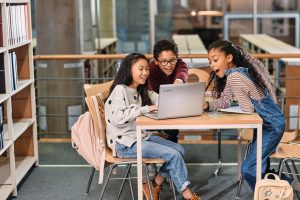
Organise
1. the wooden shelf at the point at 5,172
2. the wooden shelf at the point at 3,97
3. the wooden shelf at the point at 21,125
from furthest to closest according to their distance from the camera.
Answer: the wooden shelf at the point at 21,125, the wooden shelf at the point at 5,172, the wooden shelf at the point at 3,97

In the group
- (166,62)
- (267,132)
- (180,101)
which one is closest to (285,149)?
(267,132)

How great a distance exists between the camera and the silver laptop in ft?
11.4

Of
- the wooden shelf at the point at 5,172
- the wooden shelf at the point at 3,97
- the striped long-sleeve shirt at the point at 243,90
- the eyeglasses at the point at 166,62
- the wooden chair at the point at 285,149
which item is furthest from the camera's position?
the wooden shelf at the point at 5,172

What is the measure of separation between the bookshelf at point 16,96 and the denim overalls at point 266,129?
145cm

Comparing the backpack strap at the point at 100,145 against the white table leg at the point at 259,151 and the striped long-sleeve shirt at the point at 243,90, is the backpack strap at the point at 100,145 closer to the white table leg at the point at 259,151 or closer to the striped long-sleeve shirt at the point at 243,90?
the striped long-sleeve shirt at the point at 243,90

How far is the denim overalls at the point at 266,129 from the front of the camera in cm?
372

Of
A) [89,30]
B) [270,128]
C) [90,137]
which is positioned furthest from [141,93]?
[89,30]

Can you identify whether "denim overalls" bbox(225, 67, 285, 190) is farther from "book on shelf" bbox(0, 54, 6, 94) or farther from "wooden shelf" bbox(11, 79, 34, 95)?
"wooden shelf" bbox(11, 79, 34, 95)

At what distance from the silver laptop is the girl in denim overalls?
200mm

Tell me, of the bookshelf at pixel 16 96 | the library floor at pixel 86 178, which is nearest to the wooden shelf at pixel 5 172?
the bookshelf at pixel 16 96

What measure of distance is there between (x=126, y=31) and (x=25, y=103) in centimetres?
602

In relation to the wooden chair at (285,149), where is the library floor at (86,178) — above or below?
below

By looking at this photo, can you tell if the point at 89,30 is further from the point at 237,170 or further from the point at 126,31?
the point at 237,170

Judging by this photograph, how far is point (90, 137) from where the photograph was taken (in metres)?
3.86
